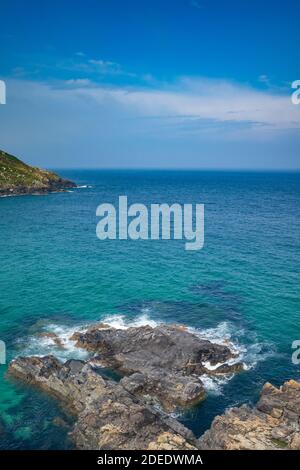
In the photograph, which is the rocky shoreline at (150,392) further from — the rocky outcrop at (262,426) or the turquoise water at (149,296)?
the turquoise water at (149,296)

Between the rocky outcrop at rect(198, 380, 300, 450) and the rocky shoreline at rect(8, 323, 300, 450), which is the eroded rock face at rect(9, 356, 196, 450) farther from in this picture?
the rocky outcrop at rect(198, 380, 300, 450)

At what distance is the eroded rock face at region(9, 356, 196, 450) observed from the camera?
34.8m

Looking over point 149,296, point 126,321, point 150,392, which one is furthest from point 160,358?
point 149,296

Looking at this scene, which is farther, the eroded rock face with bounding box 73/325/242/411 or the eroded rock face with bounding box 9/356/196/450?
the eroded rock face with bounding box 73/325/242/411

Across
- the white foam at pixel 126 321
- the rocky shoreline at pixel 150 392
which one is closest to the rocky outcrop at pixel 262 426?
the rocky shoreline at pixel 150 392

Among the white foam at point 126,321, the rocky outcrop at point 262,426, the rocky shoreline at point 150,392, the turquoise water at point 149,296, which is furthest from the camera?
the white foam at point 126,321

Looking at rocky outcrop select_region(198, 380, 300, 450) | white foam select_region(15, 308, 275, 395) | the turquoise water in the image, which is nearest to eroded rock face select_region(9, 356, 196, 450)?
the turquoise water

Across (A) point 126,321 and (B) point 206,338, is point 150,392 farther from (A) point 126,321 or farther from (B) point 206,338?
(A) point 126,321

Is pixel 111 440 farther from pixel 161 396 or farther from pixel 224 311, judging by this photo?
pixel 224 311

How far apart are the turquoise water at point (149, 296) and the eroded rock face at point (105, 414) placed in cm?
169

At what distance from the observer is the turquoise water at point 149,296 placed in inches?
1729

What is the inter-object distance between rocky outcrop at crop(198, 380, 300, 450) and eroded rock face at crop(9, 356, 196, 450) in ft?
8.23

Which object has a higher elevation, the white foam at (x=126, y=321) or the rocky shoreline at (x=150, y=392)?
the white foam at (x=126, y=321)

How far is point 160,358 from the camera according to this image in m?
50.1
